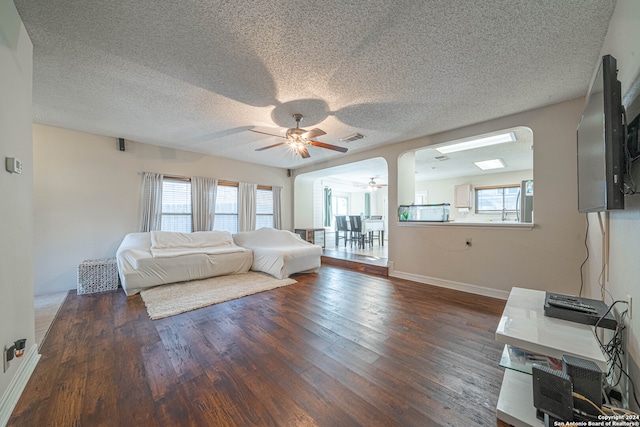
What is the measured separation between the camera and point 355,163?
5.14 meters

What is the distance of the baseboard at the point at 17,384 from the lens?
4.19 ft

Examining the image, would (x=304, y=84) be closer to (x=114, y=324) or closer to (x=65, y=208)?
(x=114, y=324)

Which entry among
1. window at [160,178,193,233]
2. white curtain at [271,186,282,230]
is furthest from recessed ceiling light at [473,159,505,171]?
window at [160,178,193,233]

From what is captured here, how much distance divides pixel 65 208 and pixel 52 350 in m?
2.75

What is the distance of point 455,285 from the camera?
11.6 ft

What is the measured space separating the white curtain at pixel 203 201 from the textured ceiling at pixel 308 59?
1774mm

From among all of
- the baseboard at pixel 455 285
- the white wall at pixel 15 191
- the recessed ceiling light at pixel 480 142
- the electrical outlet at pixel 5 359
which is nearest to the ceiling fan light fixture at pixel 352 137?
the recessed ceiling light at pixel 480 142

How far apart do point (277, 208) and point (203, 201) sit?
1.86 metres

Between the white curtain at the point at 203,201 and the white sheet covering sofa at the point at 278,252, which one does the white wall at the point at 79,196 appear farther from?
the white sheet covering sofa at the point at 278,252

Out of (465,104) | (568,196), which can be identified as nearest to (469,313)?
(568,196)

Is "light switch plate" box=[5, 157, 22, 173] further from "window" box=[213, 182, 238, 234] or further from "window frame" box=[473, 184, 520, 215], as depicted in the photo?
"window frame" box=[473, 184, 520, 215]

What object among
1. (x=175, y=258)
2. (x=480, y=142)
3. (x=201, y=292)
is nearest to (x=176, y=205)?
(x=175, y=258)

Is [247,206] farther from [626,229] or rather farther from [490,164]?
[490,164]

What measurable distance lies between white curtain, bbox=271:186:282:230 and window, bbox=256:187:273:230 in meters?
0.08
